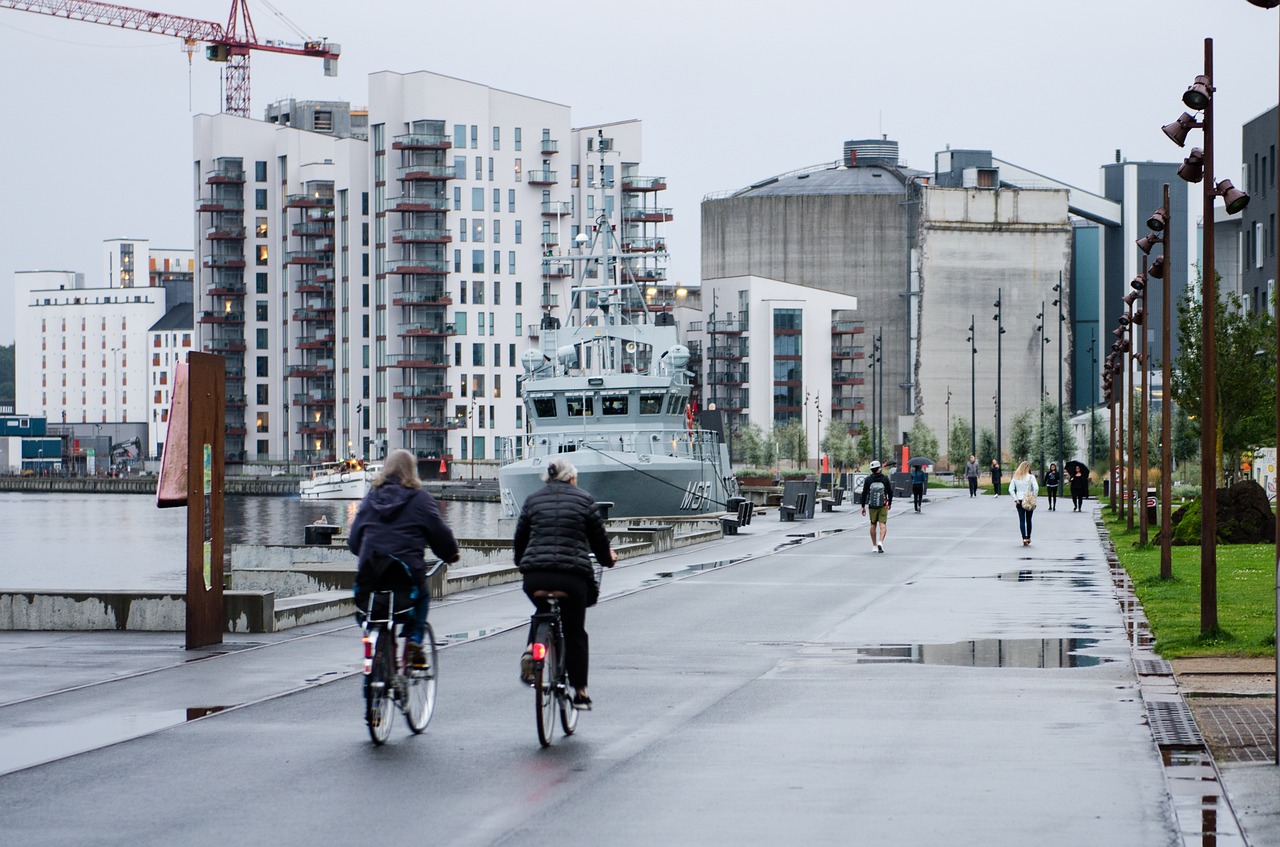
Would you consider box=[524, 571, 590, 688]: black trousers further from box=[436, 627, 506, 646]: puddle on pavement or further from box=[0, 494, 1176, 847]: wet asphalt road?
box=[436, 627, 506, 646]: puddle on pavement

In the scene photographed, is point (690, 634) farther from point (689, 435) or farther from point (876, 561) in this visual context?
point (689, 435)

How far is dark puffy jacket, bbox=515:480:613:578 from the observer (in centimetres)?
1148

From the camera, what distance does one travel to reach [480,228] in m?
136

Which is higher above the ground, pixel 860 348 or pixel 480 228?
pixel 480 228

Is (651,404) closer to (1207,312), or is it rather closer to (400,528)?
(1207,312)

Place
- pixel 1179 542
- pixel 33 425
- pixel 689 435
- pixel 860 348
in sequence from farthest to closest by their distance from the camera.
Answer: pixel 33 425 → pixel 860 348 → pixel 689 435 → pixel 1179 542

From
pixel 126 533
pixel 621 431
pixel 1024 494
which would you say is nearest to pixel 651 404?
pixel 621 431

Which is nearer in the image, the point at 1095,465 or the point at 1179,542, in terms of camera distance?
the point at 1179,542

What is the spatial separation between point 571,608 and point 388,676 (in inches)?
49.2

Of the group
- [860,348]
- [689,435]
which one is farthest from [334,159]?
[689,435]

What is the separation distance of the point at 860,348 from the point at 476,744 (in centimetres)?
13625

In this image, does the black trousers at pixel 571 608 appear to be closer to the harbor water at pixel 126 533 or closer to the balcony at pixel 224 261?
the harbor water at pixel 126 533

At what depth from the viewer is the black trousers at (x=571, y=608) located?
37.4 ft

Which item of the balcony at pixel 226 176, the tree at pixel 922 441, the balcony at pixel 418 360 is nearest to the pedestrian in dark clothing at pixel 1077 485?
the tree at pixel 922 441
